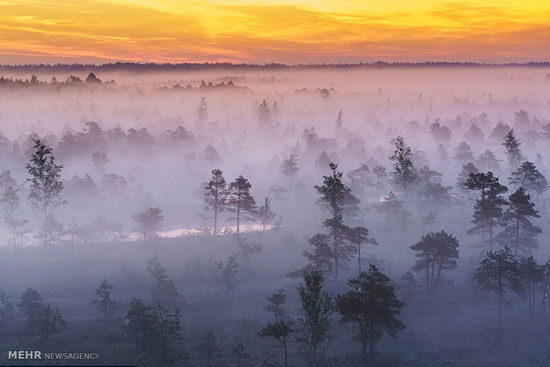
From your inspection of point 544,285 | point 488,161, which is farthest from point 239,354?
point 488,161

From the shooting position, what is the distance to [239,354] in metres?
34.8

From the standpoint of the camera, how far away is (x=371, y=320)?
3703 cm

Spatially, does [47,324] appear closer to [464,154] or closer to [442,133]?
Answer: [464,154]

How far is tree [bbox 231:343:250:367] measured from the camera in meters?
35.0

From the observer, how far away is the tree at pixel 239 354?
35000mm

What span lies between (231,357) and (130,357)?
734 centimetres

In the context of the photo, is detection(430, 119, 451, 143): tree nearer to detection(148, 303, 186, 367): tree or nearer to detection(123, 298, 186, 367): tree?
detection(123, 298, 186, 367): tree

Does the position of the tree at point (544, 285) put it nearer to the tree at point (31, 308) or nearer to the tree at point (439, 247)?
the tree at point (439, 247)

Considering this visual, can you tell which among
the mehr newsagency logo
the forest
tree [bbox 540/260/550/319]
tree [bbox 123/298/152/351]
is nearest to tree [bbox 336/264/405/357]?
the forest

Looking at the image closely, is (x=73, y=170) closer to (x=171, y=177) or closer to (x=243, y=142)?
(x=171, y=177)

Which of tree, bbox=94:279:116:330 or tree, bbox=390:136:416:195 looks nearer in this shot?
tree, bbox=94:279:116:330

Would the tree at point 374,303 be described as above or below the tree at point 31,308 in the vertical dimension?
above

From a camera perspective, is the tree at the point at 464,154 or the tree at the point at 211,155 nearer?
the tree at the point at 464,154

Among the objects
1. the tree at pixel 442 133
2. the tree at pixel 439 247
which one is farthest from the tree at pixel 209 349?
the tree at pixel 442 133
